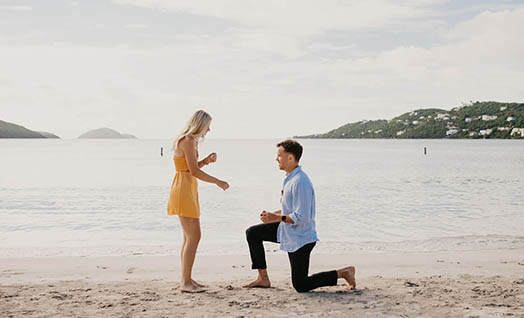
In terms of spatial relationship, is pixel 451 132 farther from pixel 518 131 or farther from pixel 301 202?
pixel 301 202

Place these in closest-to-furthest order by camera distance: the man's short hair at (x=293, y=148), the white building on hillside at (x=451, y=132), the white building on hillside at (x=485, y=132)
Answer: the man's short hair at (x=293, y=148) < the white building on hillside at (x=485, y=132) < the white building on hillside at (x=451, y=132)

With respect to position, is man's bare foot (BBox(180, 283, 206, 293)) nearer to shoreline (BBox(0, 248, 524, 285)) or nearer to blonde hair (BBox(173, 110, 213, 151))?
shoreline (BBox(0, 248, 524, 285))

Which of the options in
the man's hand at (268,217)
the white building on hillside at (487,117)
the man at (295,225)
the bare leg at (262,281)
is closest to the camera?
the man's hand at (268,217)

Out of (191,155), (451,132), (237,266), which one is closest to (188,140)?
(191,155)

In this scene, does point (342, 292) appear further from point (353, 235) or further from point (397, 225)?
point (397, 225)

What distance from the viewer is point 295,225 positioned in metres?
5.30

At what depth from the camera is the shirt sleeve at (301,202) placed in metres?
5.13

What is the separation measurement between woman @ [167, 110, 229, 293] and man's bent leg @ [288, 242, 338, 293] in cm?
108

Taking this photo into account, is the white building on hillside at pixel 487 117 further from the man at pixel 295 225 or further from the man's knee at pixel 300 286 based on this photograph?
the man's knee at pixel 300 286

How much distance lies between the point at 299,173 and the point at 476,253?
5125 millimetres

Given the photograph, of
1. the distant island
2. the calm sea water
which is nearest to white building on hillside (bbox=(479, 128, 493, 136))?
the distant island

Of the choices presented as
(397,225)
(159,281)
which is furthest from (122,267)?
(397,225)

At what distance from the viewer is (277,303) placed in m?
5.05

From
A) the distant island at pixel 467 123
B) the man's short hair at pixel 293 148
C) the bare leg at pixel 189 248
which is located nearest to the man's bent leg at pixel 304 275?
the man's short hair at pixel 293 148
